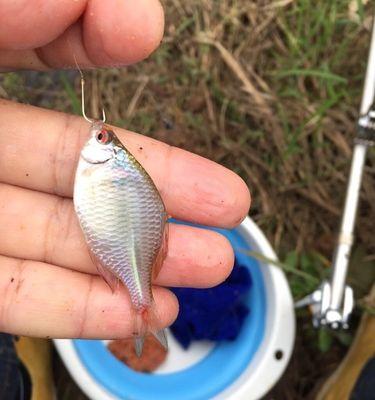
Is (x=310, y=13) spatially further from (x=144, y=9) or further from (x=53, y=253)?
(x=53, y=253)

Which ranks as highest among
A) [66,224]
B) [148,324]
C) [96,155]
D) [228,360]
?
[96,155]

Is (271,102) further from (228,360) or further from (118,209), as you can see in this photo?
(118,209)

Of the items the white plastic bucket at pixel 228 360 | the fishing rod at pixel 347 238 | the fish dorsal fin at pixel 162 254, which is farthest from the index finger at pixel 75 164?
the white plastic bucket at pixel 228 360

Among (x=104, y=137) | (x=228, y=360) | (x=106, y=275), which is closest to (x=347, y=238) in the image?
(x=228, y=360)

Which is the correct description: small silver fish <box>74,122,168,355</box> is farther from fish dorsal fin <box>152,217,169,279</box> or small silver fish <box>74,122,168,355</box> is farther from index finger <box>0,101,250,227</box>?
index finger <box>0,101,250,227</box>

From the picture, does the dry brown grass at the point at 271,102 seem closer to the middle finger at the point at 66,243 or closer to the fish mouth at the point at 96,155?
the middle finger at the point at 66,243

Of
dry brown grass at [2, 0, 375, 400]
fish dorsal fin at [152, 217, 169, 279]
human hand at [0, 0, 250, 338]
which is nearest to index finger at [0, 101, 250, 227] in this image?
human hand at [0, 0, 250, 338]
